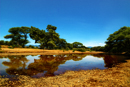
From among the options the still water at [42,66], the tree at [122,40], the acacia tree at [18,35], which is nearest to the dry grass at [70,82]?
the still water at [42,66]

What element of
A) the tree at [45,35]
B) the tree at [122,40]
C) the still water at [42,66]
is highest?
the tree at [45,35]

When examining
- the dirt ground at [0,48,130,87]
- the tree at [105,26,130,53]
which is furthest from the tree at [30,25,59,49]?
the dirt ground at [0,48,130,87]

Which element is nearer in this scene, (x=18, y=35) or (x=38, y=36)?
(x=38, y=36)

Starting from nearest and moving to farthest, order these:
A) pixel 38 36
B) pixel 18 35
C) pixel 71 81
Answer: pixel 71 81, pixel 38 36, pixel 18 35

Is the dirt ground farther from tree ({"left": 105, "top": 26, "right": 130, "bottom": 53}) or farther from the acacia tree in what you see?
the acacia tree

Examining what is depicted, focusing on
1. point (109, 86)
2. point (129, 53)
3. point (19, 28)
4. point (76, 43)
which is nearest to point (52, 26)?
point (19, 28)

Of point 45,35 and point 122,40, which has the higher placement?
point 45,35

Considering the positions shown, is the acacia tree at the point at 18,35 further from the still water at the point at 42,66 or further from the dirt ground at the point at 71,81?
the dirt ground at the point at 71,81

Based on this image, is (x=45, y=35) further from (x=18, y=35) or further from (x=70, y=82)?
(x=70, y=82)

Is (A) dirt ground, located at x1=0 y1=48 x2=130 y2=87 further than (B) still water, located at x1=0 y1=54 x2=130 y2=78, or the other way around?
(B) still water, located at x1=0 y1=54 x2=130 y2=78

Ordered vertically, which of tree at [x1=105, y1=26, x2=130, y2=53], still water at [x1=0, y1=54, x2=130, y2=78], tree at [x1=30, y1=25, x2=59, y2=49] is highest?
tree at [x1=30, y1=25, x2=59, y2=49]

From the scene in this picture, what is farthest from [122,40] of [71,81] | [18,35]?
[18,35]

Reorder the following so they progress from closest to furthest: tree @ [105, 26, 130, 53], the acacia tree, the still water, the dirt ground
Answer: the dirt ground → the still water → tree @ [105, 26, 130, 53] → the acacia tree

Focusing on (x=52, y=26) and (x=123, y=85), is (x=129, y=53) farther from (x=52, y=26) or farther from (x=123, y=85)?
(x=52, y=26)
